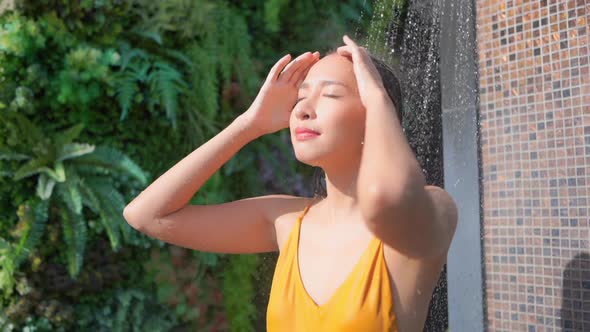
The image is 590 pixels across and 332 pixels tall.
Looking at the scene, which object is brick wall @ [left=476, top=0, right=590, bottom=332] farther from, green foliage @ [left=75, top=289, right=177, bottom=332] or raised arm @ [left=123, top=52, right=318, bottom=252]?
green foliage @ [left=75, top=289, right=177, bottom=332]

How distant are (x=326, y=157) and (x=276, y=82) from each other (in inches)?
15.0

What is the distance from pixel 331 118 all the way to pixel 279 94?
344 mm

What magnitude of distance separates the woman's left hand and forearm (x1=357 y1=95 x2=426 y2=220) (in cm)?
8

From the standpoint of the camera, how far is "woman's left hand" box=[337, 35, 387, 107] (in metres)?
1.85

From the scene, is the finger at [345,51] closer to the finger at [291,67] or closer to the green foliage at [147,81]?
the finger at [291,67]

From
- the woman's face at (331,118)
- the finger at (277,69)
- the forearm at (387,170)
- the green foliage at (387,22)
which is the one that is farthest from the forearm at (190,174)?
the green foliage at (387,22)

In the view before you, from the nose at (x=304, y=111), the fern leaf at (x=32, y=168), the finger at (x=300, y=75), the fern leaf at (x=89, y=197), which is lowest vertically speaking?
the fern leaf at (x=89, y=197)

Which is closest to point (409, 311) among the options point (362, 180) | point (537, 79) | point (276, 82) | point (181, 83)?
point (362, 180)

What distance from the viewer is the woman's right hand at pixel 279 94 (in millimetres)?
2223

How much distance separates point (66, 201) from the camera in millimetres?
4641

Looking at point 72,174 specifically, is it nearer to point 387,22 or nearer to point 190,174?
point 387,22

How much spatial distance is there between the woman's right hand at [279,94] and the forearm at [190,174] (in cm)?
4

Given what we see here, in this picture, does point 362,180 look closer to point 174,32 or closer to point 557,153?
point 557,153

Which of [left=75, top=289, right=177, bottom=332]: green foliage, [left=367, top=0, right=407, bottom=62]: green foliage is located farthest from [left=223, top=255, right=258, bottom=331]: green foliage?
[left=367, top=0, right=407, bottom=62]: green foliage
